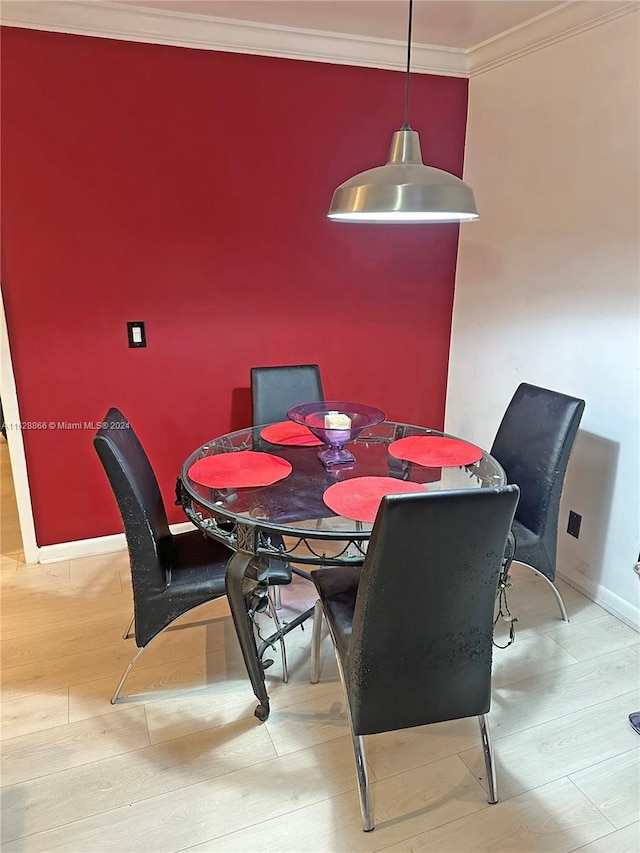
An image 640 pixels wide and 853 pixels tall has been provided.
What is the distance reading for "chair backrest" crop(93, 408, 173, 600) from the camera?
1.72m

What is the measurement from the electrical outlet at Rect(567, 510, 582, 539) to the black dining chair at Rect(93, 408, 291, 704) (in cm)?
142

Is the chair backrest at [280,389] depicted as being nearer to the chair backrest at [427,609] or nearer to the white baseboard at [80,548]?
the white baseboard at [80,548]

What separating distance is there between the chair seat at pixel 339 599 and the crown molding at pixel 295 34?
2.25 meters

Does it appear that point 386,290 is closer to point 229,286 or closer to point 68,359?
point 229,286

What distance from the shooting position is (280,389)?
108 inches

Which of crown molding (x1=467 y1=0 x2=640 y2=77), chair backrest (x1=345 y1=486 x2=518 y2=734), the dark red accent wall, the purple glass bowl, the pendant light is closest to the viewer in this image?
chair backrest (x1=345 y1=486 x2=518 y2=734)

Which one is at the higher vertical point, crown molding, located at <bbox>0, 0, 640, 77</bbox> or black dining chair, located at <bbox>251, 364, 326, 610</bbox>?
crown molding, located at <bbox>0, 0, 640, 77</bbox>

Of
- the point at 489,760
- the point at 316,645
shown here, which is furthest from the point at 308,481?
the point at 489,760

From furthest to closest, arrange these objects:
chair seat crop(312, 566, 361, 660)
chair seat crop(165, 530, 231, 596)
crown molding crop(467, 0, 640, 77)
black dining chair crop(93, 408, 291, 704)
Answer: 1. crown molding crop(467, 0, 640, 77)
2. chair seat crop(165, 530, 231, 596)
3. black dining chair crop(93, 408, 291, 704)
4. chair seat crop(312, 566, 361, 660)

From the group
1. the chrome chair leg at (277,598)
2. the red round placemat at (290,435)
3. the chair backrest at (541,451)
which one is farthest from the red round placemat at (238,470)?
the chair backrest at (541,451)

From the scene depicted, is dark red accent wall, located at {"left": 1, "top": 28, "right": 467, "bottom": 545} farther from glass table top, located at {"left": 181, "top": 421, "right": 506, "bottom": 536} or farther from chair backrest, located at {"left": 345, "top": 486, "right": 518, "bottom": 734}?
chair backrest, located at {"left": 345, "top": 486, "right": 518, "bottom": 734}

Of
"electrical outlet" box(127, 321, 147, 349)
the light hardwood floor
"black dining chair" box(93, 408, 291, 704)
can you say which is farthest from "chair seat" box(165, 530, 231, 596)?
"electrical outlet" box(127, 321, 147, 349)

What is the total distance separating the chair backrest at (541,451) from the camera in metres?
2.21

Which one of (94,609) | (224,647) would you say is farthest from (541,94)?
(94,609)
